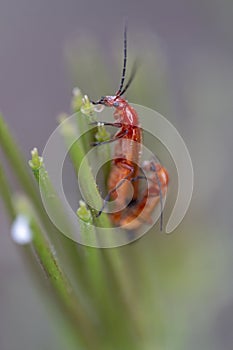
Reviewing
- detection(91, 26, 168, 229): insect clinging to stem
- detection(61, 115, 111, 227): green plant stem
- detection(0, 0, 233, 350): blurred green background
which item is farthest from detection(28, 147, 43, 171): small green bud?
detection(0, 0, 233, 350): blurred green background

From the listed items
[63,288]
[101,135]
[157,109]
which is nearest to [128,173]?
[101,135]

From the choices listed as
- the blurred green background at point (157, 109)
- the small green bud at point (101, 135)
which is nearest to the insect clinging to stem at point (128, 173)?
the small green bud at point (101, 135)

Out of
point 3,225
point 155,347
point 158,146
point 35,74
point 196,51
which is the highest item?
point 35,74

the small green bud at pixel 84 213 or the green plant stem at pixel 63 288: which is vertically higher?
the small green bud at pixel 84 213

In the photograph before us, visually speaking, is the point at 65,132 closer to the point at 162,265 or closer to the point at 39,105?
the point at 162,265

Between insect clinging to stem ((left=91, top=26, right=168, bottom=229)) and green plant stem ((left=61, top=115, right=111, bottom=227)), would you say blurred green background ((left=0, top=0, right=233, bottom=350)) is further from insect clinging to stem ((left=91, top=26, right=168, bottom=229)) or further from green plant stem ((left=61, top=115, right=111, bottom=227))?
green plant stem ((left=61, top=115, right=111, bottom=227))

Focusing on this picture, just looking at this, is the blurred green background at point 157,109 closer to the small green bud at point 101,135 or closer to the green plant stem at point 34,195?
the green plant stem at point 34,195

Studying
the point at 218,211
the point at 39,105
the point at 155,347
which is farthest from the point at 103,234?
the point at 39,105
